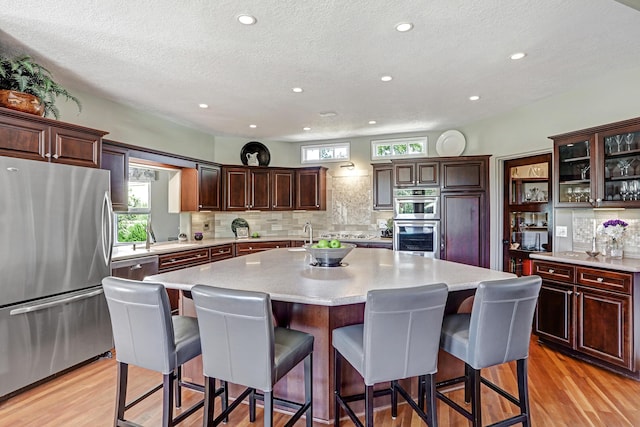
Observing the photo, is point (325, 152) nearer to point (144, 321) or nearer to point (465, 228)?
point (465, 228)

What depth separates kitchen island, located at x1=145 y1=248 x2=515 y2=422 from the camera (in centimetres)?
199

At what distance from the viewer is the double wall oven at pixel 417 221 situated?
5203 millimetres

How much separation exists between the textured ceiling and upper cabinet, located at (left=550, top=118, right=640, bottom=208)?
2.10 feet

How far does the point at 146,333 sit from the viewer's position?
5.95ft

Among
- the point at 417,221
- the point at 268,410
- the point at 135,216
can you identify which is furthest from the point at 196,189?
the point at 268,410

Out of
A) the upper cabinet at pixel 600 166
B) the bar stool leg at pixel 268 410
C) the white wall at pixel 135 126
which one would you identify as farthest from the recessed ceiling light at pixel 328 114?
the bar stool leg at pixel 268 410

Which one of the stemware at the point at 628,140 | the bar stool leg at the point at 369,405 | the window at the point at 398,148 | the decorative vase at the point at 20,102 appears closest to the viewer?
the bar stool leg at the point at 369,405

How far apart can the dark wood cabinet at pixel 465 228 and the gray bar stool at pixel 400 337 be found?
3.63 metres

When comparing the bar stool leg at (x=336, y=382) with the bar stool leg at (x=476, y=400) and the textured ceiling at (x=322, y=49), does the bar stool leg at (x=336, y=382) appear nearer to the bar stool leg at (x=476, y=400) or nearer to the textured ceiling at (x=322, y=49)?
the bar stool leg at (x=476, y=400)

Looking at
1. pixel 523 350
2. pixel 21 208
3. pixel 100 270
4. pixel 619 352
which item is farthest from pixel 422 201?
pixel 21 208

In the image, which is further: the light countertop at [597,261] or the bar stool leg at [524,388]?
the light countertop at [597,261]

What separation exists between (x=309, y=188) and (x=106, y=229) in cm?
358

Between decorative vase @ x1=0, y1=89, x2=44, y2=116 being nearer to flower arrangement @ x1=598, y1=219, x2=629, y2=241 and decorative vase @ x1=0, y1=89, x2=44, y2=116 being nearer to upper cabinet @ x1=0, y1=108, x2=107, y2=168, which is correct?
upper cabinet @ x1=0, y1=108, x2=107, y2=168

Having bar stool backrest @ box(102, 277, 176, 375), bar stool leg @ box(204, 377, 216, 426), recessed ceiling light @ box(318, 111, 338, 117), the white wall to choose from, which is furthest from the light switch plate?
the white wall
